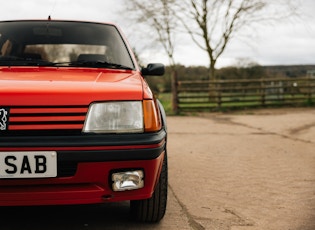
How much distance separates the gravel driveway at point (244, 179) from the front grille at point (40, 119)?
1.21m

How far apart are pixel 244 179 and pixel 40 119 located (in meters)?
2.77

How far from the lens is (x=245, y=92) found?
17266 mm

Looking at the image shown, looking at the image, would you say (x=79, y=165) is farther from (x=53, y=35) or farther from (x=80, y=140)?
(x=53, y=35)

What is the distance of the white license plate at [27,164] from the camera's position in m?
2.40

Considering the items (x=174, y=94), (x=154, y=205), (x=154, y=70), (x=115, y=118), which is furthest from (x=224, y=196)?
(x=174, y=94)

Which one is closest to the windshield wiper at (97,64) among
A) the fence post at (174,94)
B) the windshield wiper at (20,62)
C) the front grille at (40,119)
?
the windshield wiper at (20,62)

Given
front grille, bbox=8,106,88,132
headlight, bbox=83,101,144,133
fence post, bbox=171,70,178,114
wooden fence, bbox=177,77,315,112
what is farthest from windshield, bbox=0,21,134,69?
wooden fence, bbox=177,77,315,112

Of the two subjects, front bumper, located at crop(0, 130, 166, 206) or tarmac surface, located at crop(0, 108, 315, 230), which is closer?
front bumper, located at crop(0, 130, 166, 206)

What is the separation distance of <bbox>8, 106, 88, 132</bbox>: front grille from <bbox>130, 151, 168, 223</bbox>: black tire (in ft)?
2.72

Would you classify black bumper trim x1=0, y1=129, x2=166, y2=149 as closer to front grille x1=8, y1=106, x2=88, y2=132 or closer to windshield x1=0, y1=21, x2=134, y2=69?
front grille x1=8, y1=106, x2=88, y2=132

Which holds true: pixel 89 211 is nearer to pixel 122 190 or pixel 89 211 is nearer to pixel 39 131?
pixel 122 190

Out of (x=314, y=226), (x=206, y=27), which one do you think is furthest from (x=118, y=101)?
(x=206, y=27)

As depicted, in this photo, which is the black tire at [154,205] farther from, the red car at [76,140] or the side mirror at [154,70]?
the side mirror at [154,70]

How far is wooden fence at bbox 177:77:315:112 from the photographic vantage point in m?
16.2
